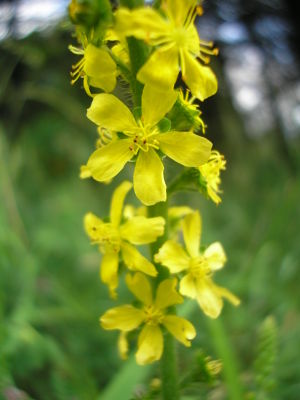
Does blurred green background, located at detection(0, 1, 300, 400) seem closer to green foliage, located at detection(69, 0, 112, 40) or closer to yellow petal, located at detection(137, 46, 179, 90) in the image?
green foliage, located at detection(69, 0, 112, 40)

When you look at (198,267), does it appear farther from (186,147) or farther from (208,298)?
(186,147)

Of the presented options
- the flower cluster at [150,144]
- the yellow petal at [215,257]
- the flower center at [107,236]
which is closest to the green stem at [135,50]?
the flower cluster at [150,144]

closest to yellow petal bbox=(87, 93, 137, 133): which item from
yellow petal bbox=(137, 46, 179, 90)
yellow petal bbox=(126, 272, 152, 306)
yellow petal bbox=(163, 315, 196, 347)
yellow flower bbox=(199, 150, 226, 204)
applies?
yellow petal bbox=(137, 46, 179, 90)

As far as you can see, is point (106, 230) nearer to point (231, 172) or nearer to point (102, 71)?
point (102, 71)

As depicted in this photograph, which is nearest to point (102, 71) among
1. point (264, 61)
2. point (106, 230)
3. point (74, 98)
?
point (106, 230)

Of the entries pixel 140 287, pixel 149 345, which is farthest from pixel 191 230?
pixel 149 345

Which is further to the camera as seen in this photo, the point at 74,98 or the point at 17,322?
the point at 74,98

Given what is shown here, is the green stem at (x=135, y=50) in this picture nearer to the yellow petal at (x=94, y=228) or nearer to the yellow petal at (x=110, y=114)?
the yellow petal at (x=110, y=114)
